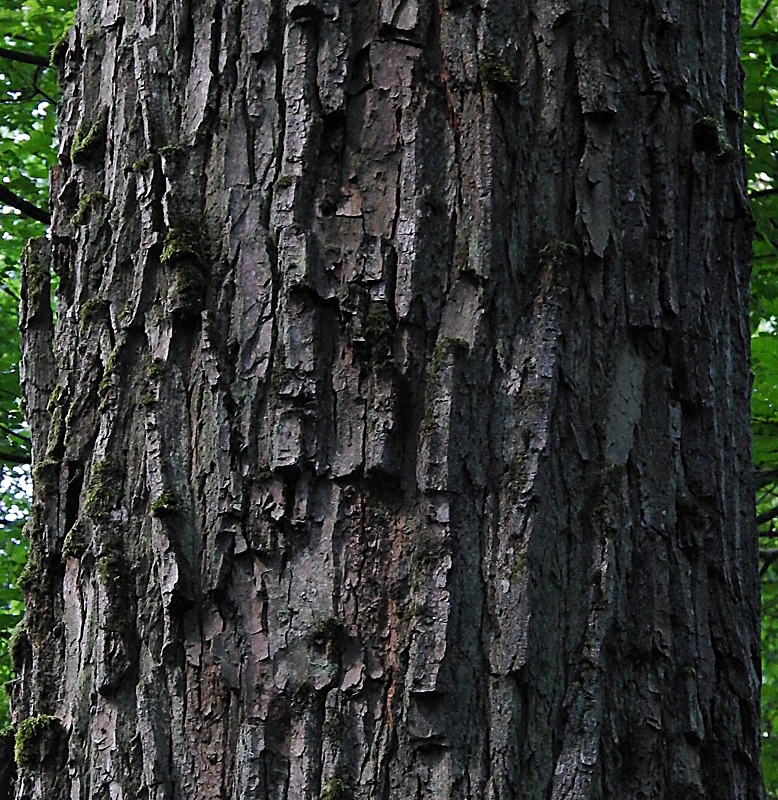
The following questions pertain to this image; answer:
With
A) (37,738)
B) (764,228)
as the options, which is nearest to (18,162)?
(764,228)

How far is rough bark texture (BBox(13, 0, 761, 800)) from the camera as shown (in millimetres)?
1331

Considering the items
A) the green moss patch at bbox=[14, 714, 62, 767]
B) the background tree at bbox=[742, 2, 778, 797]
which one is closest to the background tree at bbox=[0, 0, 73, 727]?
the background tree at bbox=[742, 2, 778, 797]

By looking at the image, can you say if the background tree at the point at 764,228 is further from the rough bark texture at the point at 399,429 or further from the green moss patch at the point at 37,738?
the green moss patch at the point at 37,738

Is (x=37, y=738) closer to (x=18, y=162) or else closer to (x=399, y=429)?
(x=399, y=429)

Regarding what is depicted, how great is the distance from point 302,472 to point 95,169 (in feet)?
2.30

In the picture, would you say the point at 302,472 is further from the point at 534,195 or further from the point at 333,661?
the point at 534,195

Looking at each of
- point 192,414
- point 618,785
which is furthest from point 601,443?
point 192,414

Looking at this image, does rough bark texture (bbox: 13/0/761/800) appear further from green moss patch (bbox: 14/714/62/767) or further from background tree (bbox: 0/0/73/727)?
background tree (bbox: 0/0/73/727)

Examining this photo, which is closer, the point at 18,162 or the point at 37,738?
the point at 37,738

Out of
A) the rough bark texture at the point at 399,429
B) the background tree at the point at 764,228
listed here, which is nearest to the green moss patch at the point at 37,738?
the rough bark texture at the point at 399,429

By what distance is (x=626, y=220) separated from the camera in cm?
155

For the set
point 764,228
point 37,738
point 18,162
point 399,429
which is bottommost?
point 37,738

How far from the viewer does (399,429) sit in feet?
4.56

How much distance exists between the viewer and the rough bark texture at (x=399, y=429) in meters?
1.33
